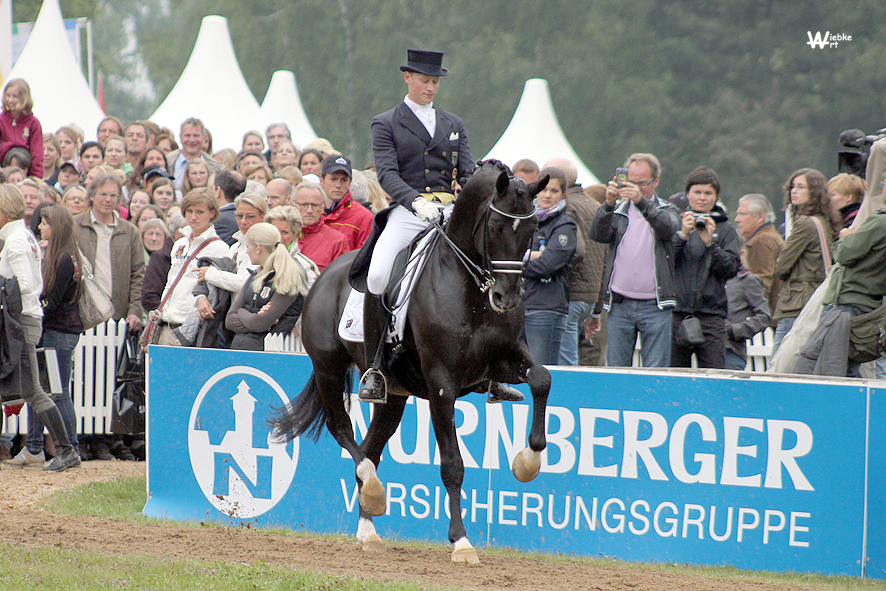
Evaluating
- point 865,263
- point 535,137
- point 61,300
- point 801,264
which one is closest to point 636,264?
point 801,264

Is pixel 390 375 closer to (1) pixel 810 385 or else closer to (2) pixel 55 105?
(1) pixel 810 385

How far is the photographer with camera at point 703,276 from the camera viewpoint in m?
9.72

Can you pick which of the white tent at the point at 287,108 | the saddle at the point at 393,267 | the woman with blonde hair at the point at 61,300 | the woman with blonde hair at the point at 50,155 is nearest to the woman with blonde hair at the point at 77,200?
the woman with blonde hair at the point at 61,300

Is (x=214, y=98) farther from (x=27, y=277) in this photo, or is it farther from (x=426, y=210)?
(x=426, y=210)

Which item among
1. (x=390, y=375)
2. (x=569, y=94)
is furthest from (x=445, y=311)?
(x=569, y=94)

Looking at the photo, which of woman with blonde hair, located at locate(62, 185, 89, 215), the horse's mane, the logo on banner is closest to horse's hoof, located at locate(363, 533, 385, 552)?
the logo on banner

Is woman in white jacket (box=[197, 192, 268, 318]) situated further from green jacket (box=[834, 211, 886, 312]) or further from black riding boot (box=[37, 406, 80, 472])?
green jacket (box=[834, 211, 886, 312])

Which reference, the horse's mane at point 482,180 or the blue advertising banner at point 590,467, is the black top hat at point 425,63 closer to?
the horse's mane at point 482,180

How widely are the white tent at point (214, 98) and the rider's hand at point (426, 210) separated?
14597 mm

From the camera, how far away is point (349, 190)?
11000 millimetres

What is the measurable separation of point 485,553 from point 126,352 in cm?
526

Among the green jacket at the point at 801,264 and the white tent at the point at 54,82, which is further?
the white tent at the point at 54,82

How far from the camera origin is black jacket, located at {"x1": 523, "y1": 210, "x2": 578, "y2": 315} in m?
10.1

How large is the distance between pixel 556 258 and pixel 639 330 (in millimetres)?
1045
